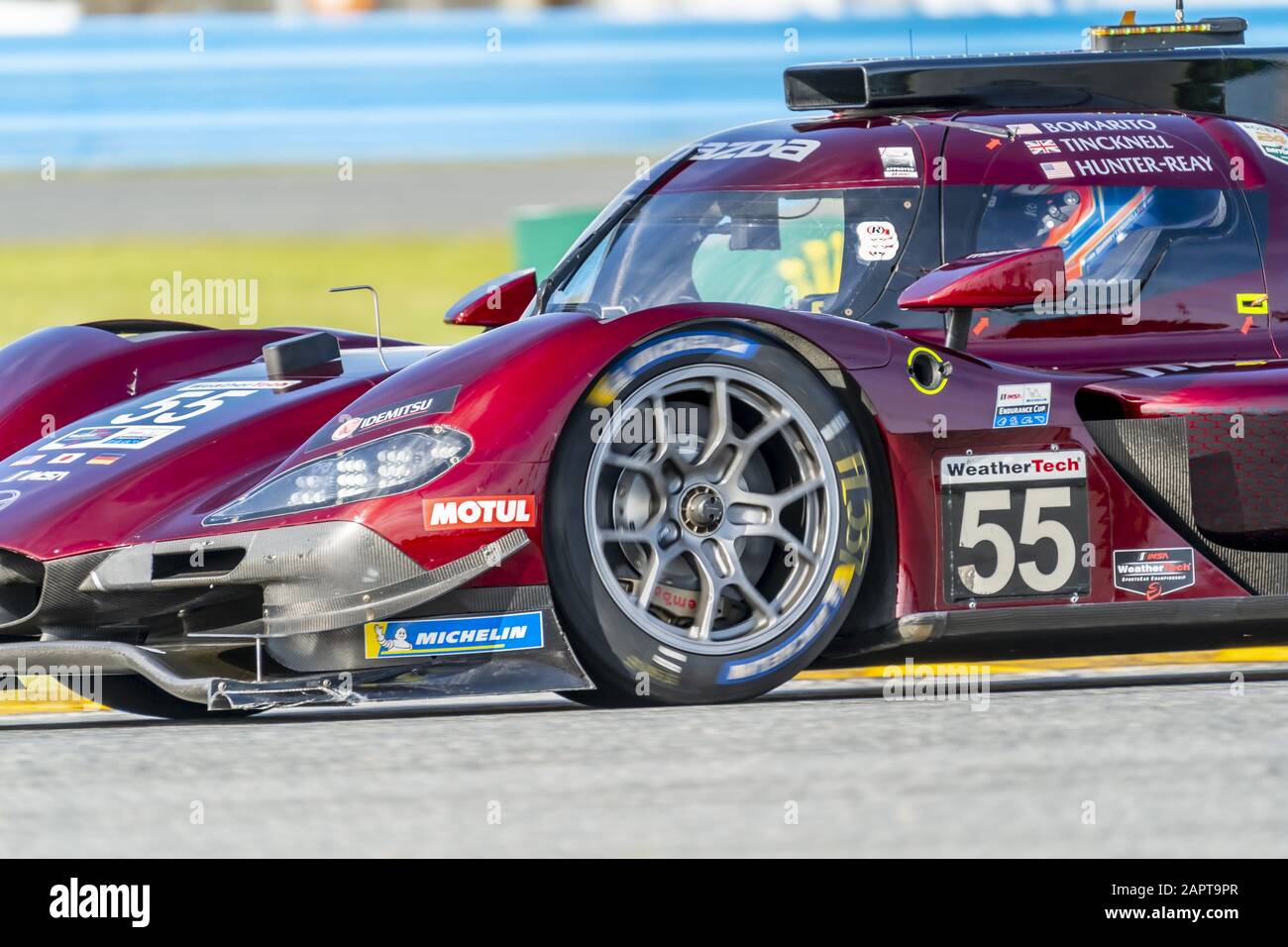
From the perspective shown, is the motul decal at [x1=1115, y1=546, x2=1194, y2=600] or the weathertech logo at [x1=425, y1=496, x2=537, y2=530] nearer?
the weathertech logo at [x1=425, y1=496, x2=537, y2=530]

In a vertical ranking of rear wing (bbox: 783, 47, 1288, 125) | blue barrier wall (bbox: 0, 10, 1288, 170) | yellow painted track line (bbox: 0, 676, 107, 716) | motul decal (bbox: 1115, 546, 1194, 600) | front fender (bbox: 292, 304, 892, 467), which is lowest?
yellow painted track line (bbox: 0, 676, 107, 716)

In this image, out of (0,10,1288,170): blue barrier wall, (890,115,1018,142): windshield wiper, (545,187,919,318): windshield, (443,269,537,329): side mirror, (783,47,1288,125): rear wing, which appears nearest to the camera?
(545,187,919,318): windshield

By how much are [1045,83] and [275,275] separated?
12.8m

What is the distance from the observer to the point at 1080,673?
5.65 m

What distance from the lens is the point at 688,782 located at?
3648 millimetres

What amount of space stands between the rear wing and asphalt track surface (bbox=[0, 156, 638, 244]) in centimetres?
1378

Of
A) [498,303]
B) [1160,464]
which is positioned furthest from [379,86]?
[1160,464]

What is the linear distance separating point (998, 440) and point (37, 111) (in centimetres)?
2082

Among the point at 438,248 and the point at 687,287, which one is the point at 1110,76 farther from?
the point at 438,248

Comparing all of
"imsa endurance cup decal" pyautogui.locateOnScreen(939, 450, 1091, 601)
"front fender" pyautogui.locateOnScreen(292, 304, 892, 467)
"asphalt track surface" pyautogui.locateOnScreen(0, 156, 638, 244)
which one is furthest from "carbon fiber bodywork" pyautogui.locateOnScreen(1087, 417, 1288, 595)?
"asphalt track surface" pyautogui.locateOnScreen(0, 156, 638, 244)

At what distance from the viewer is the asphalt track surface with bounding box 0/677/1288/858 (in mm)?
3197

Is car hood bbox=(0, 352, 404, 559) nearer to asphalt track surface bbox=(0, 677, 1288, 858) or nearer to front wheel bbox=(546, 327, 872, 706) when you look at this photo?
asphalt track surface bbox=(0, 677, 1288, 858)

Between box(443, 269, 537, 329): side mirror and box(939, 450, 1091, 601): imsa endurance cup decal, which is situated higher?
box(443, 269, 537, 329): side mirror
